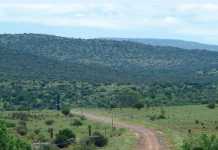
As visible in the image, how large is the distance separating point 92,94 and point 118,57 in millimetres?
70921

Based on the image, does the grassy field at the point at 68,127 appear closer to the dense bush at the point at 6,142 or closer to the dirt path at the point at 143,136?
the dirt path at the point at 143,136

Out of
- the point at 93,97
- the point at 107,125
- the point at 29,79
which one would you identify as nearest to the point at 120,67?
the point at 29,79

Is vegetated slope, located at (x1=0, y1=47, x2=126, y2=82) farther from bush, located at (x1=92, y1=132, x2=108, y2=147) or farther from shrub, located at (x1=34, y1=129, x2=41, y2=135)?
bush, located at (x1=92, y1=132, x2=108, y2=147)

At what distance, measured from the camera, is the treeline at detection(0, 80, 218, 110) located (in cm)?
8806

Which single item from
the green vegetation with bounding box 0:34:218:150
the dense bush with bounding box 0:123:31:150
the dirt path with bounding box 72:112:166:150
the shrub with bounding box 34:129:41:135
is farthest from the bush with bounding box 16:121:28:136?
the dense bush with bounding box 0:123:31:150

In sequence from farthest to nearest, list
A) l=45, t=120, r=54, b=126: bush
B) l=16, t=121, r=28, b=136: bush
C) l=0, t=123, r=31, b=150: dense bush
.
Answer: l=45, t=120, r=54, b=126: bush, l=16, t=121, r=28, b=136: bush, l=0, t=123, r=31, b=150: dense bush

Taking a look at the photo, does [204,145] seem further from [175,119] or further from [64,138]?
[175,119]

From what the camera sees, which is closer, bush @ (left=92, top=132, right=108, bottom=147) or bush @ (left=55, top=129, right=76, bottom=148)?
bush @ (left=92, top=132, right=108, bottom=147)

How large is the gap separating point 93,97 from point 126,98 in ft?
20.1

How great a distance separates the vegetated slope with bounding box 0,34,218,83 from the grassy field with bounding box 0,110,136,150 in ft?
215

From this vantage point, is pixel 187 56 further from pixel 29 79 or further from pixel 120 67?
pixel 29 79

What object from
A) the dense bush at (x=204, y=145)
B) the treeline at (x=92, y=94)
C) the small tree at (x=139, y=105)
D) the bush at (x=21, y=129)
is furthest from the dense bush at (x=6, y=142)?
the treeline at (x=92, y=94)

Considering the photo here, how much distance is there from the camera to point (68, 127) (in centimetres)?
6059

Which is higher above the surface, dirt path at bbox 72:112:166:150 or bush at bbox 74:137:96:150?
bush at bbox 74:137:96:150
